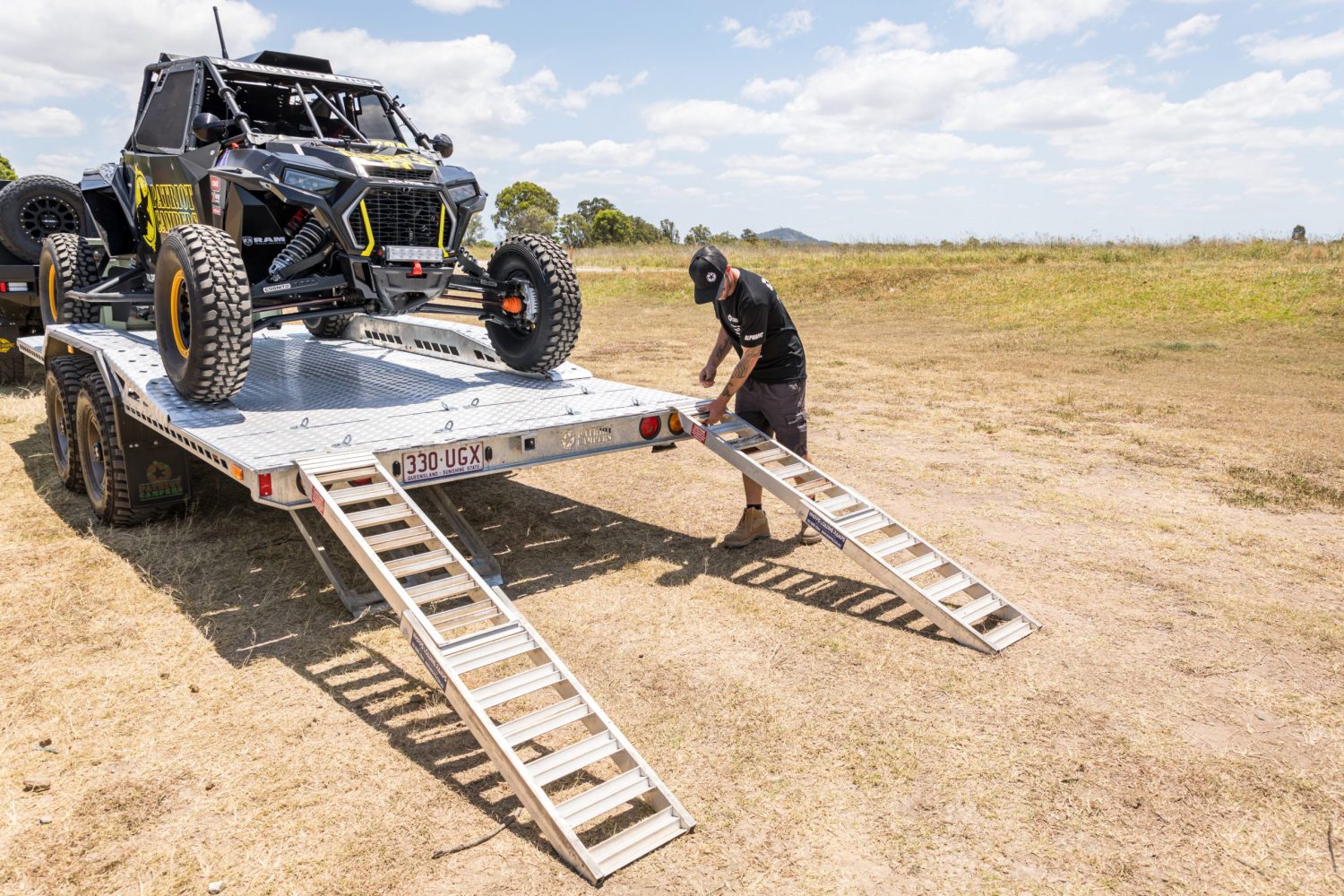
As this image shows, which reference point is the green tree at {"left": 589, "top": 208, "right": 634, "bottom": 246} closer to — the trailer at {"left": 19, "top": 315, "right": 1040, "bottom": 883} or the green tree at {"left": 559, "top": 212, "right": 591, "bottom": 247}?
the green tree at {"left": 559, "top": 212, "right": 591, "bottom": 247}

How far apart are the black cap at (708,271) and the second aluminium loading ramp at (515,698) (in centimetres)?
198

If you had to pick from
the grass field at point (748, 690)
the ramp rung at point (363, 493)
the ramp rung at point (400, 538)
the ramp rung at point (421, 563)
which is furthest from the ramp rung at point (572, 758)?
the ramp rung at point (363, 493)

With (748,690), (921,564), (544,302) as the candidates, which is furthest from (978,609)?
(544,302)

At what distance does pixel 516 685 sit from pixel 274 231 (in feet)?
14.6

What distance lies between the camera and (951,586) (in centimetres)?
472

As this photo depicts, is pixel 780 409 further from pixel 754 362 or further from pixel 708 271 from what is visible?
pixel 708 271

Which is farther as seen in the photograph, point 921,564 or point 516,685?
point 921,564

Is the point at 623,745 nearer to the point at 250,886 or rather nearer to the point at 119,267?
the point at 250,886

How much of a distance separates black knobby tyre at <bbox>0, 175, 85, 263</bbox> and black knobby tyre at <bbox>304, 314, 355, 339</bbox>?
7.91ft

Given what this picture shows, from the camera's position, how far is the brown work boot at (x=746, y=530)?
19.0 feet

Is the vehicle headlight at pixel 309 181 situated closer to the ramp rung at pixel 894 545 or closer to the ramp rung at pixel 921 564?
the ramp rung at pixel 894 545

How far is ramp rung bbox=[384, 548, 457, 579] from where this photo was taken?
12.7 feet

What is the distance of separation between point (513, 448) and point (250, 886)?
243 centimetres

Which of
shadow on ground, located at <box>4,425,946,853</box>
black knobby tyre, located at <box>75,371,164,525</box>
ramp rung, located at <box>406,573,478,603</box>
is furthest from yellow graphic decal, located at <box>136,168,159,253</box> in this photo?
ramp rung, located at <box>406,573,478,603</box>
